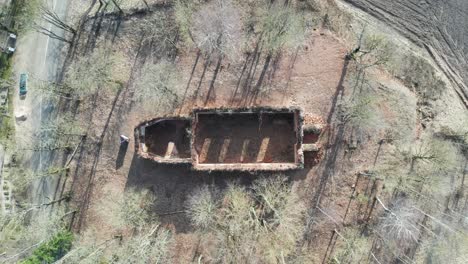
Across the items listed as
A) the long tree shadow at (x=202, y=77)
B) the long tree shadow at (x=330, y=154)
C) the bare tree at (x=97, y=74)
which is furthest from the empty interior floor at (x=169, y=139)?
the long tree shadow at (x=330, y=154)

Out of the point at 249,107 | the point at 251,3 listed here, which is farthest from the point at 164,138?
the point at 251,3

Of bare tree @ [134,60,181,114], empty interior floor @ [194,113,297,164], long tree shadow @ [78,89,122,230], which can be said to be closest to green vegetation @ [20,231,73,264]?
long tree shadow @ [78,89,122,230]

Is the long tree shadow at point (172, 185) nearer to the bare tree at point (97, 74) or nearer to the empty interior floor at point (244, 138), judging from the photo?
the empty interior floor at point (244, 138)

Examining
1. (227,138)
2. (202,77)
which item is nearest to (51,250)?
(227,138)

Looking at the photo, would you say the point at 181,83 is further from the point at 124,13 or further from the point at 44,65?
the point at 44,65

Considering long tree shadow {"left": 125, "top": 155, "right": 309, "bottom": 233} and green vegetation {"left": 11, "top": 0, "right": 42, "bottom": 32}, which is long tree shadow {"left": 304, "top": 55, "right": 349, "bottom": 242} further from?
green vegetation {"left": 11, "top": 0, "right": 42, "bottom": 32}

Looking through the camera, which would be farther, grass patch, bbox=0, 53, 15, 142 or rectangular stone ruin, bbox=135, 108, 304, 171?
grass patch, bbox=0, 53, 15, 142

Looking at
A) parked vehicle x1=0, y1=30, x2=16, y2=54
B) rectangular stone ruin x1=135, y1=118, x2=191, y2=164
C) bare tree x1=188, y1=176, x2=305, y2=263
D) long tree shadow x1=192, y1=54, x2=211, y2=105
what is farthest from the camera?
parked vehicle x1=0, y1=30, x2=16, y2=54
